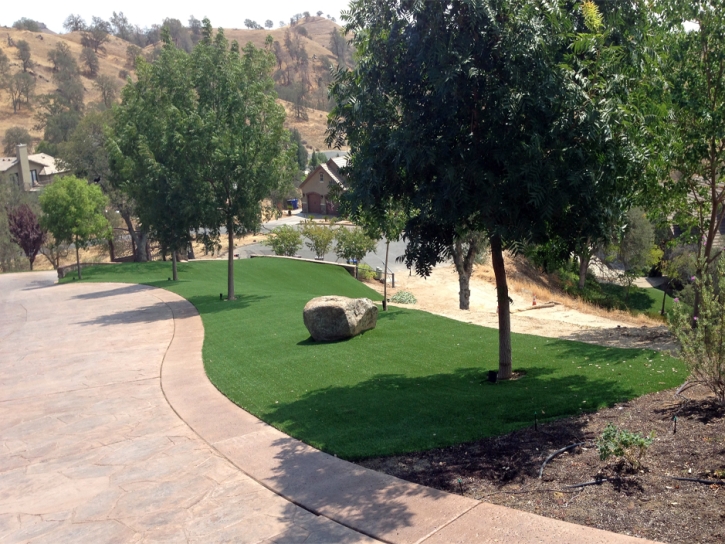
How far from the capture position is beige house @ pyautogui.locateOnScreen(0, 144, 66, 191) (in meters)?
62.5

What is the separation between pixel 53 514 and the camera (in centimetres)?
648

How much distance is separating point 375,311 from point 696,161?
279 inches

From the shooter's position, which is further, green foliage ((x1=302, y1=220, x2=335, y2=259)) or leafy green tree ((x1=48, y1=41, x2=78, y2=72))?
leafy green tree ((x1=48, y1=41, x2=78, y2=72))

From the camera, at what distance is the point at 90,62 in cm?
11469

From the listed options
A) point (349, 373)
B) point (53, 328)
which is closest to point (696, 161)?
point (349, 373)

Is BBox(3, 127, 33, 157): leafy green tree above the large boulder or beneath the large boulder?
above

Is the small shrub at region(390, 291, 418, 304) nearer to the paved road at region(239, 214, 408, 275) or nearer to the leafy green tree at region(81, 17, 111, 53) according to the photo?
the paved road at region(239, 214, 408, 275)

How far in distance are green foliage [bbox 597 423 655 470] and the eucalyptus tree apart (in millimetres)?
2520

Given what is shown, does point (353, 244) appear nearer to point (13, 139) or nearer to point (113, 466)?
point (113, 466)

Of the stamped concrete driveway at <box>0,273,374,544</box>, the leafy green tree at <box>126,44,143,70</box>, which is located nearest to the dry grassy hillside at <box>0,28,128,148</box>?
the leafy green tree at <box>126,44,143,70</box>

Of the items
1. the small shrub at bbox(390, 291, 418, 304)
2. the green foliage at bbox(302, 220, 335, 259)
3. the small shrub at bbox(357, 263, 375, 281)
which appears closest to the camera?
the small shrub at bbox(390, 291, 418, 304)

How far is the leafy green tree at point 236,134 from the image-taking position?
66.0 feet

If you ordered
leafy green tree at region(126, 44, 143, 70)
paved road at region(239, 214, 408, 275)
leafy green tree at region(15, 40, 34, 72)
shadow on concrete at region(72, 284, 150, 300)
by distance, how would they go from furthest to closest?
leafy green tree at region(126, 44, 143, 70)
leafy green tree at region(15, 40, 34, 72)
paved road at region(239, 214, 408, 275)
shadow on concrete at region(72, 284, 150, 300)

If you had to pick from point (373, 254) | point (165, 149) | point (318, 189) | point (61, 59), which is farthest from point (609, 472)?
point (61, 59)
